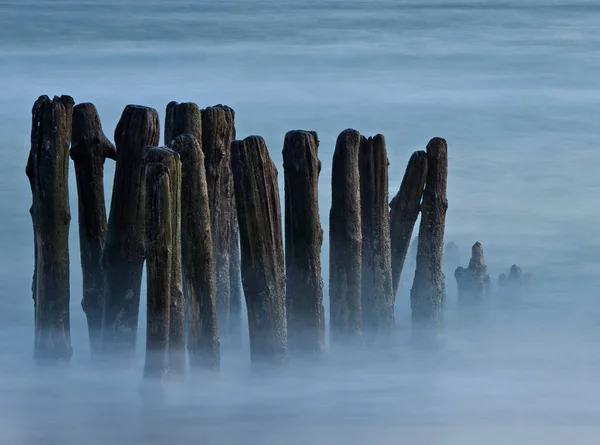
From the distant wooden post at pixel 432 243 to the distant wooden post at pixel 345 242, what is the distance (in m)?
0.61

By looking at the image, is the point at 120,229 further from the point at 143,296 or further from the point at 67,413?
the point at 143,296

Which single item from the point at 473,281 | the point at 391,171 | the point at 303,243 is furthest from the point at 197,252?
the point at 391,171

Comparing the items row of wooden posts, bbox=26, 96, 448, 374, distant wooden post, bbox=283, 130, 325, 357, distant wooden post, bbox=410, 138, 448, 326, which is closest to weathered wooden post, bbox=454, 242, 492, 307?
distant wooden post, bbox=410, 138, 448, 326

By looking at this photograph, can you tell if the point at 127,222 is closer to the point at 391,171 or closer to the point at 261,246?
the point at 261,246

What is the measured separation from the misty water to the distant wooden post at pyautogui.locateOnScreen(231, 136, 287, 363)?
302 mm

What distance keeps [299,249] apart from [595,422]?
77.1 inches

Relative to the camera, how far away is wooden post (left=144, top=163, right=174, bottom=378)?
274 inches

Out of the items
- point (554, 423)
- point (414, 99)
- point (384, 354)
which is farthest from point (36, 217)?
point (414, 99)

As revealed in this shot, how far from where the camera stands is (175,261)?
23.5 ft

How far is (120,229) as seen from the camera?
25.0ft

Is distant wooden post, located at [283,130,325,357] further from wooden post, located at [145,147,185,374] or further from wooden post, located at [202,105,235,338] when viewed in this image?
wooden post, located at [145,147,185,374]

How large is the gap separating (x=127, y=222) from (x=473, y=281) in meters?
3.30

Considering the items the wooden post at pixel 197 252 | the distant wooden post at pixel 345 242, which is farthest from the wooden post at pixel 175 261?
the distant wooden post at pixel 345 242

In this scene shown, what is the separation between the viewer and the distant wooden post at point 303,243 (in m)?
7.55
